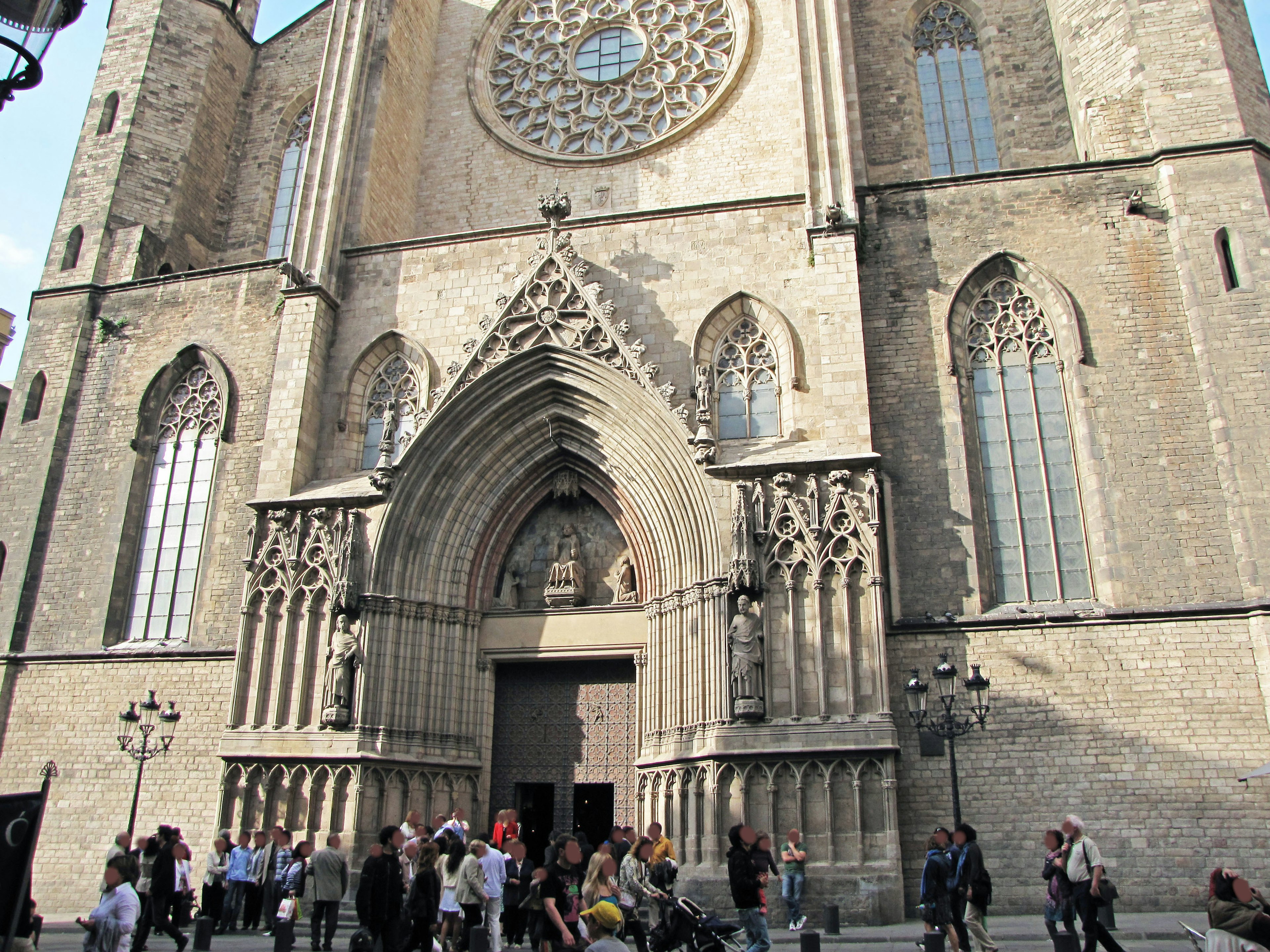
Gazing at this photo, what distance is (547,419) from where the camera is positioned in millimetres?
15781

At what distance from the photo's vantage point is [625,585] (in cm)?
1538

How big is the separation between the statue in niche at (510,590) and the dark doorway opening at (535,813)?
2.72 metres

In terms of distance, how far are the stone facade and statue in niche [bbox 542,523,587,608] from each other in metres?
0.20

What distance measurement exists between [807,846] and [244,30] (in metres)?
21.1

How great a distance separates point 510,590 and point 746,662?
15.1 feet

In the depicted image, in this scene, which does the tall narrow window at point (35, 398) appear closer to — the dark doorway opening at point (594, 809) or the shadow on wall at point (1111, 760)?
the dark doorway opening at point (594, 809)

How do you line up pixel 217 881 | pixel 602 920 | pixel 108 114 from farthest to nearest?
pixel 108 114 < pixel 217 881 < pixel 602 920

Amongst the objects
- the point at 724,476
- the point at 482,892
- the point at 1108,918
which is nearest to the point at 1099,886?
the point at 1108,918

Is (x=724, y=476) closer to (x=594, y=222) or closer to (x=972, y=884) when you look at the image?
(x=594, y=222)

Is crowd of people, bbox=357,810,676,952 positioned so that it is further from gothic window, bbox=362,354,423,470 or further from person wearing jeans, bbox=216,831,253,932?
gothic window, bbox=362,354,423,470

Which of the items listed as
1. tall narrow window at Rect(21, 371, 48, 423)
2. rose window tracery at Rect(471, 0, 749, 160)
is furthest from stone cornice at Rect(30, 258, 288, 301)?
rose window tracery at Rect(471, 0, 749, 160)

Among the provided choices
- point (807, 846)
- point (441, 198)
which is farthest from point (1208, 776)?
point (441, 198)

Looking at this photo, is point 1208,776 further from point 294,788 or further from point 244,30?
point 244,30

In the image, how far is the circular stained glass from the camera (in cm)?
2127
